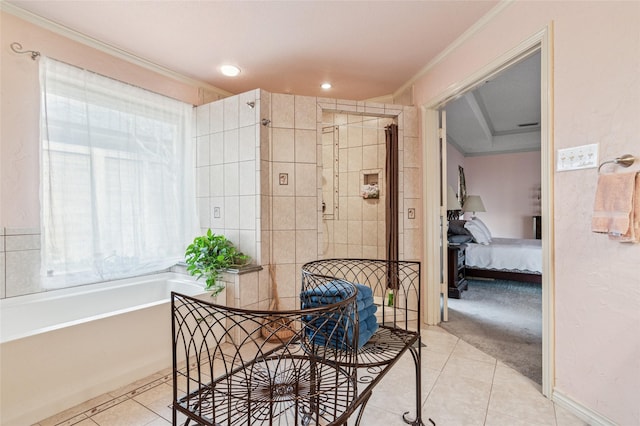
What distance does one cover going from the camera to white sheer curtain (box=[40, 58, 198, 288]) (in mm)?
2242

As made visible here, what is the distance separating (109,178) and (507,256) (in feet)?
16.1

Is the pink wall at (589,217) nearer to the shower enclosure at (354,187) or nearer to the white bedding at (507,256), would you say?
the shower enclosure at (354,187)

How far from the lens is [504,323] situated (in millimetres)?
3037

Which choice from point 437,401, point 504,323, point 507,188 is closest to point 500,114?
point 507,188

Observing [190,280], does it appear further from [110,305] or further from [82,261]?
[82,261]

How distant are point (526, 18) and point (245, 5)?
1788mm

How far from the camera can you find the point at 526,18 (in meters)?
1.88

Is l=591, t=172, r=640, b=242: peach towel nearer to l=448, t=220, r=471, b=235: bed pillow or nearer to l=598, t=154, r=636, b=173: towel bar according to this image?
l=598, t=154, r=636, b=173: towel bar

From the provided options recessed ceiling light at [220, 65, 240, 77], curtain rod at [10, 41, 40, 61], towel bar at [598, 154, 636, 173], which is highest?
recessed ceiling light at [220, 65, 240, 77]

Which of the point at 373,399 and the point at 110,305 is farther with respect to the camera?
the point at 110,305

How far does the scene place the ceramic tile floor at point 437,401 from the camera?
1619 millimetres

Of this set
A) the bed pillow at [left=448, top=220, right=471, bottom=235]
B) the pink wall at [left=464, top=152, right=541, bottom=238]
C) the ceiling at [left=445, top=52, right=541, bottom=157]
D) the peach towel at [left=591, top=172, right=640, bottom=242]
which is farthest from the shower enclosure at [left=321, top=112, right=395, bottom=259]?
the pink wall at [left=464, top=152, right=541, bottom=238]

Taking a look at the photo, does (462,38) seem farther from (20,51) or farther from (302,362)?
(20,51)

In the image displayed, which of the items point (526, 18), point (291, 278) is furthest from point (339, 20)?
point (291, 278)
